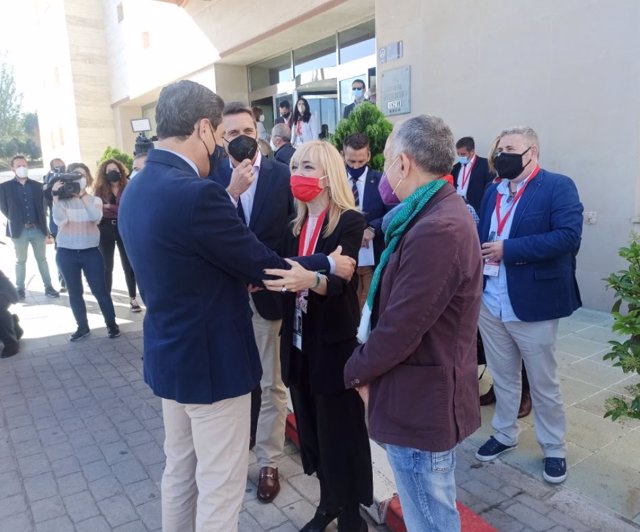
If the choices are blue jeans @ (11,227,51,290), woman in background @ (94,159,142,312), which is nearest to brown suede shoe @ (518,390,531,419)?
woman in background @ (94,159,142,312)

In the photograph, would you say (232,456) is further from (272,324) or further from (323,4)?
(323,4)

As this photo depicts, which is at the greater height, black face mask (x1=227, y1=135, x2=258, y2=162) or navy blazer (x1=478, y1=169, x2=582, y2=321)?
black face mask (x1=227, y1=135, x2=258, y2=162)

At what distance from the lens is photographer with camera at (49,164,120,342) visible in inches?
226

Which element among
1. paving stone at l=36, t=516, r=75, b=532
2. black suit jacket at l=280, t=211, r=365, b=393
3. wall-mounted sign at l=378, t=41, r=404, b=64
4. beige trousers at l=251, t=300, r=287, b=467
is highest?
wall-mounted sign at l=378, t=41, r=404, b=64

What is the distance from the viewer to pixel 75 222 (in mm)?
5746

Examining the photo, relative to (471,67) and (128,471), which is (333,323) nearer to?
(128,471)

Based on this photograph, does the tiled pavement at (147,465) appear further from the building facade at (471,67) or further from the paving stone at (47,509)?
the building facade at (471,67)

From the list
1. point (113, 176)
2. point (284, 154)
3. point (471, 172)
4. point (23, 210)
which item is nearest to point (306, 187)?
point (284, 154)

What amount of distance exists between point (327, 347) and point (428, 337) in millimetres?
753

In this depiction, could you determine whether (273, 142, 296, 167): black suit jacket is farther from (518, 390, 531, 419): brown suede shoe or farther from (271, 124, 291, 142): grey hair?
(518, 390, 531, 419): brown suede shoe

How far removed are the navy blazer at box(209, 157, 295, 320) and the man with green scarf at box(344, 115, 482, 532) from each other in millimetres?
1163

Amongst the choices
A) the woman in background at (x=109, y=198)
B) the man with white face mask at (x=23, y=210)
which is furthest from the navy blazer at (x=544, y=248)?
the man with white face mask at (x=23, y=210)

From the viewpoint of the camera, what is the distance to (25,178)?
8.09 metres

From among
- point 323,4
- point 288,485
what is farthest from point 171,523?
point 323,4
